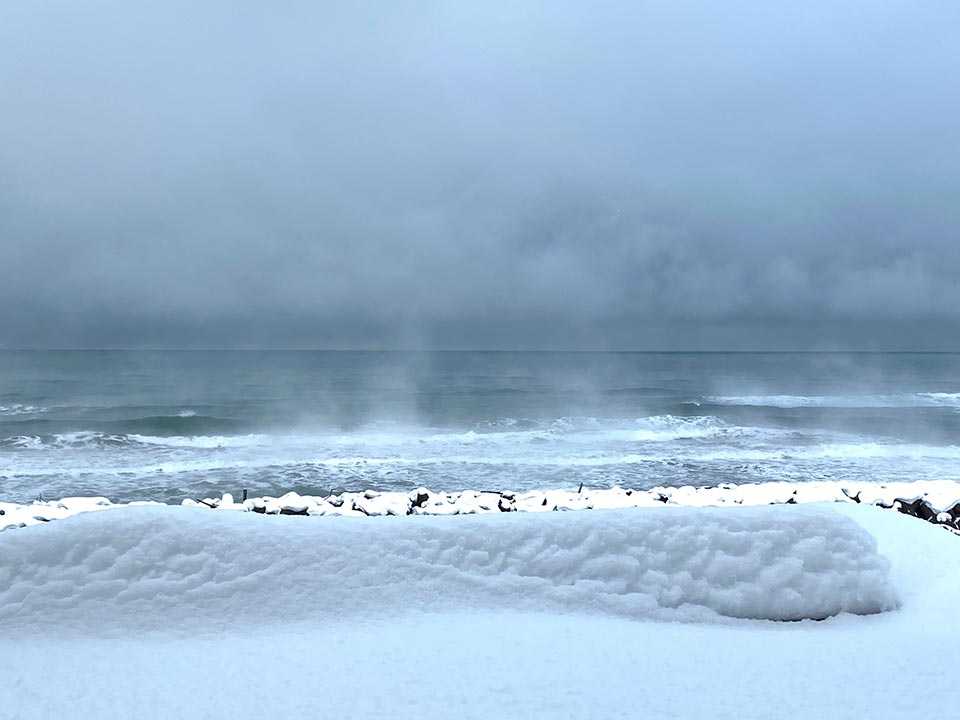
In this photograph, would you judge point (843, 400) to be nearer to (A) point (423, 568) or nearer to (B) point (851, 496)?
(B) point (851, 496)

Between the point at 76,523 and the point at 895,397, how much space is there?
48.2 m

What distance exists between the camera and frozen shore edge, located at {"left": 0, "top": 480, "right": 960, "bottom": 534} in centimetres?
705

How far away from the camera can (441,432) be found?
25.1m

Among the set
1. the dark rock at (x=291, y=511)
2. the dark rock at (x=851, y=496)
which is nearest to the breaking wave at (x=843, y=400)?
the dark rock at (x=851, y=496)

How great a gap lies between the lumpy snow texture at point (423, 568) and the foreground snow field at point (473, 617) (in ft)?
0.04

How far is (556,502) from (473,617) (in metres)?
4.43

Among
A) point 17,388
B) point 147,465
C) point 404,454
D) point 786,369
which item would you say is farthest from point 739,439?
point 786,369

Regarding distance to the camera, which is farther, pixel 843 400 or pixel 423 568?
pixel 843 400

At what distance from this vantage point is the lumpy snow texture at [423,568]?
3.23 metres

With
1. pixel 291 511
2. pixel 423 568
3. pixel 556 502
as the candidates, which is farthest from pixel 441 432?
pixel 423 568

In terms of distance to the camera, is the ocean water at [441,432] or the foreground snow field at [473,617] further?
the ocean water at [441,432]

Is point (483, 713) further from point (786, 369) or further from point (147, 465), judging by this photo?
point (786, 369)

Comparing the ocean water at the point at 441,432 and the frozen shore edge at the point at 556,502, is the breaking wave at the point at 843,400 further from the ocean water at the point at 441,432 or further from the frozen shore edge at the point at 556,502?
the frozen shore edge at the point at 556,502

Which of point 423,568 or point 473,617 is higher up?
point 423,568
